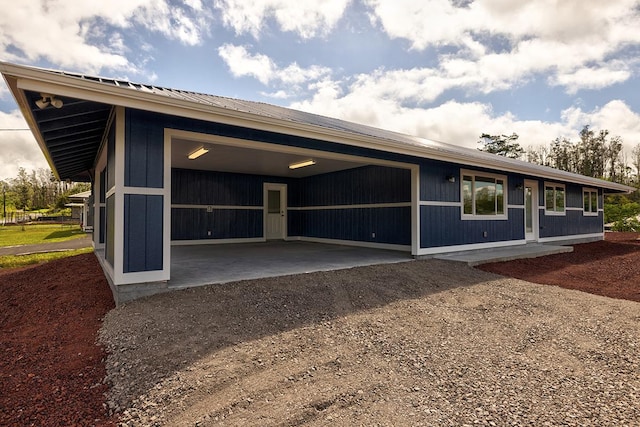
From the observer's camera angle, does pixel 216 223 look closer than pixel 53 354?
No

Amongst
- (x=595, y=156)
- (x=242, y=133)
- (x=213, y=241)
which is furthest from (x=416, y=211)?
(x=595, y=156)

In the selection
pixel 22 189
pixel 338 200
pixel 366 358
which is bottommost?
pixel 366 358

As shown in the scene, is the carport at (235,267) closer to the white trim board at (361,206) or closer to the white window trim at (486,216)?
the white trim board at (361,206)

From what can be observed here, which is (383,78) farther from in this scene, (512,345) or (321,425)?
(321,425)

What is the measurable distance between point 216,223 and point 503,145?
28285 millimetres

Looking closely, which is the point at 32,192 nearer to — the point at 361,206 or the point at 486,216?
the point at 361,206

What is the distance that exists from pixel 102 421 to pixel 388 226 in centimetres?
726

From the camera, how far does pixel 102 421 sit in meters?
1.83

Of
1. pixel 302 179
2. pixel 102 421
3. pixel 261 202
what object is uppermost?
pixel 302 179

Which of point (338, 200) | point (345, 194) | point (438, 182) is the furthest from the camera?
point (338, 200)

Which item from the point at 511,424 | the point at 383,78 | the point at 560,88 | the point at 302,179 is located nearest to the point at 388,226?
the point at 302,179

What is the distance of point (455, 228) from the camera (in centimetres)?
755

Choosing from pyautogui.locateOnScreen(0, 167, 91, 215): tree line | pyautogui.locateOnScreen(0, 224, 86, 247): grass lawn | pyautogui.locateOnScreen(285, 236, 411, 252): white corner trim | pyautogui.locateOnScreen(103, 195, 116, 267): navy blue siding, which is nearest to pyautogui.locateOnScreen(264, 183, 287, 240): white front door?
pyautogui.locateOnScreen(285, 236, 411, 252): white corner trim

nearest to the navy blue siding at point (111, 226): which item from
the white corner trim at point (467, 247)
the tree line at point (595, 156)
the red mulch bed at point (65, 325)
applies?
the red mulch bed at point (65, 325)
